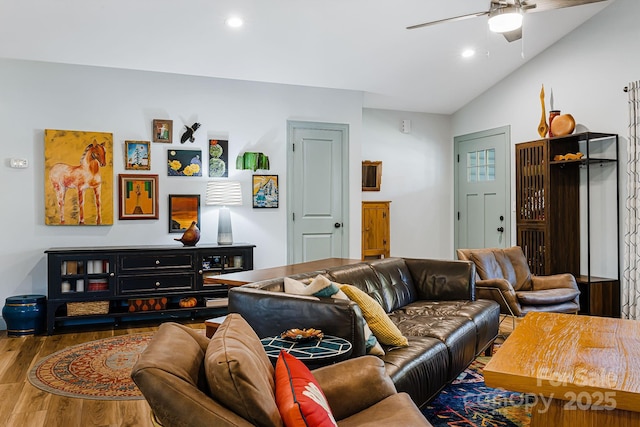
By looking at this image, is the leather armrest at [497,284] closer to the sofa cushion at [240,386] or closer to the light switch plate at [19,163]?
the sofa cushion at [240,386]

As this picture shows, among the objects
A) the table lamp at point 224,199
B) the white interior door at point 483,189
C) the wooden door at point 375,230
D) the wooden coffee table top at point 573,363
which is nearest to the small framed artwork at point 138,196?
the table lamp at point 224,199

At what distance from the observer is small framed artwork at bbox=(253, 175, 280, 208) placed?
5902 mm

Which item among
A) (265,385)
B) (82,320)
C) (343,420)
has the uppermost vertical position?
(265,385)

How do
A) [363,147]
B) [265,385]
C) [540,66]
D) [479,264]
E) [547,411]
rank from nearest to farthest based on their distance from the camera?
1. [265,385]
2. [547,411]
3. [479,264]
4. [540,66]
5. [363,147]

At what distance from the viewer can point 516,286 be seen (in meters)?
4.84

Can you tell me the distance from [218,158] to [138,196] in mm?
943

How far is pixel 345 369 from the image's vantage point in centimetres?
196

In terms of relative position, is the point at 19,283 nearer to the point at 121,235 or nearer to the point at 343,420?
the point at 121,235

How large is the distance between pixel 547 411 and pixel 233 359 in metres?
1.31

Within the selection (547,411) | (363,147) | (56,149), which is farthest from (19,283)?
(547,411)

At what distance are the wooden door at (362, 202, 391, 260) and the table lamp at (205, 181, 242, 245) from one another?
75.9 inches

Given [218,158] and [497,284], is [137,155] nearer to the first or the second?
[218,158]

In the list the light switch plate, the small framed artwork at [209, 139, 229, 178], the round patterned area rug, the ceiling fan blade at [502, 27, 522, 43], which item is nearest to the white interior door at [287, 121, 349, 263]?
the small framed artwork at [209, 139, 229, 178]

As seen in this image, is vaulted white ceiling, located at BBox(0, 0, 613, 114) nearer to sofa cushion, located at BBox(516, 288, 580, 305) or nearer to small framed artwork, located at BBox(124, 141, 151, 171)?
small framed artwork, located at BBox(124, 141, 151, 171)
